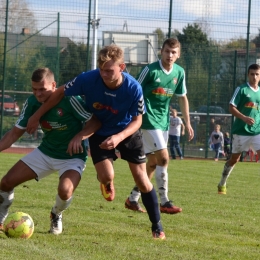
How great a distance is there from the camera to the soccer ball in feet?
19.7

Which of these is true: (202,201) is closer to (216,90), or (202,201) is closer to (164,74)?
(164,74)

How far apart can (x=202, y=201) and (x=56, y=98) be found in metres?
4.28

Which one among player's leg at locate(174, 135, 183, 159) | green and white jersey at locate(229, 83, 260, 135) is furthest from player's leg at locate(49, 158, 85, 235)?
player's leg at locate(174, 135, 183, 159)

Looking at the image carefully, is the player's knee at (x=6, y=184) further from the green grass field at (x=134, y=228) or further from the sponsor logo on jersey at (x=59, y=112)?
the sponsor logo on jersey at (x=59, y=112)

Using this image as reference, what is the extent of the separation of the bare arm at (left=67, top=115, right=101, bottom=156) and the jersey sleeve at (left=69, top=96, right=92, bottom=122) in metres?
0.06

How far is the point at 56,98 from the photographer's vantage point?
615cm

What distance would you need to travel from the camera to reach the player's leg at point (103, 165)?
6180 millimetres

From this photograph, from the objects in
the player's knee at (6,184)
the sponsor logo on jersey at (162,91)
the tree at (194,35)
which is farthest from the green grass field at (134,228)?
the tree at (194,35)

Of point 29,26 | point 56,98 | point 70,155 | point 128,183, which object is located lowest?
point 128,183

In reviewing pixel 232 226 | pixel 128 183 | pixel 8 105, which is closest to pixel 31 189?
pixel 128 183

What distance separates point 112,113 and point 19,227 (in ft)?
4.31

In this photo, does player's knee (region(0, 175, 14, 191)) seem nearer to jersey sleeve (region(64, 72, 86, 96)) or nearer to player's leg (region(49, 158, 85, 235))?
player's leg (region(49, 158, 85, 235))

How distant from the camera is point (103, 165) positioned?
6219 mm

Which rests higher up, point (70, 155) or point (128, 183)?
point (70, 155)
